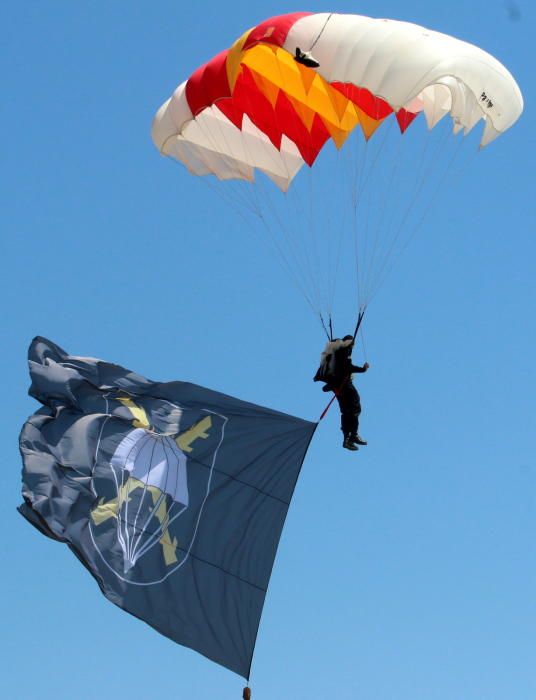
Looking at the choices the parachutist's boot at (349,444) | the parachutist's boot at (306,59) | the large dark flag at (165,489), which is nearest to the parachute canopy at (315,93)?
the parachutist's boot at (306,59)

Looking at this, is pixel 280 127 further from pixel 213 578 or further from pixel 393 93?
pixel 213 578

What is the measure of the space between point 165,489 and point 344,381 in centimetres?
221

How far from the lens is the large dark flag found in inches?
902

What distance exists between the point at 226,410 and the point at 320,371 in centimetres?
110

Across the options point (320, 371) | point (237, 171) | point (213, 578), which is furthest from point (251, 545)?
point (237, 171)

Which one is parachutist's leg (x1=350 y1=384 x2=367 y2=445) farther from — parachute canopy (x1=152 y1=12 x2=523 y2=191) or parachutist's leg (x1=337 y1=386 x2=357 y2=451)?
parachute canopy (x1=152 y1=12 x2=523 y2=191)

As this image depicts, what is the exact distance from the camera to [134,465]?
23922 mm

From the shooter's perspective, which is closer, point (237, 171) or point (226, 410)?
point (226, 410)

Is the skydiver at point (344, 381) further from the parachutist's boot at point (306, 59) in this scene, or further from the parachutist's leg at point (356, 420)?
Result: the parachutist's boot at point (306, 59)

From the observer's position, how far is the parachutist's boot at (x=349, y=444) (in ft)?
77.7

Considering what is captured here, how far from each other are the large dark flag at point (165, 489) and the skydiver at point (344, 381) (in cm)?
55

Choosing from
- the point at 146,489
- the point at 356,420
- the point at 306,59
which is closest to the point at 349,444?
the point at 356,420

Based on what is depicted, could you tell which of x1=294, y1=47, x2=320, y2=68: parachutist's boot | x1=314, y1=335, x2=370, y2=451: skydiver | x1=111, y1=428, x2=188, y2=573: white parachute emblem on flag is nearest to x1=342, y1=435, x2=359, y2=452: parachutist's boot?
x1=314, y1=335, x2=370, y2=451: skydiver

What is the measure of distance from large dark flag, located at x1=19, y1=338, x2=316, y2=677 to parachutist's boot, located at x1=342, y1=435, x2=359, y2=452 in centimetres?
56
